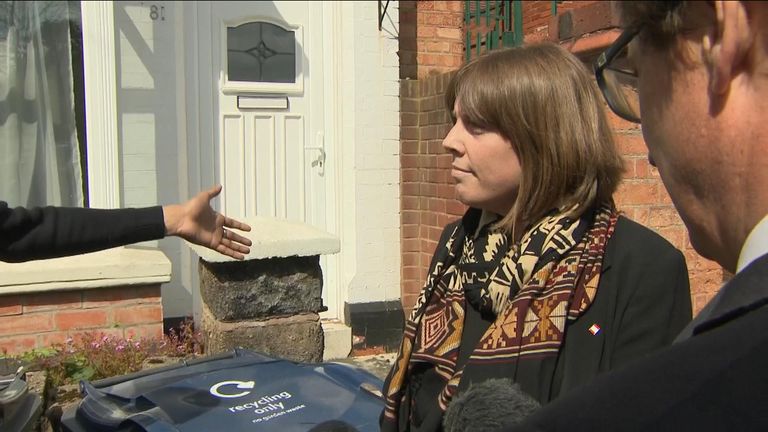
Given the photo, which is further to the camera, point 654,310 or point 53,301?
point 53,301

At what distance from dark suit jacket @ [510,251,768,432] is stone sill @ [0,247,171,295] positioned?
3855mm

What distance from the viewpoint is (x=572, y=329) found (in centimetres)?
162

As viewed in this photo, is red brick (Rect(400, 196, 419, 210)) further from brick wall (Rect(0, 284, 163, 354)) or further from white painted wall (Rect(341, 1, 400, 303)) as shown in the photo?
brick wall (Rect(0, 284, 163, 354))

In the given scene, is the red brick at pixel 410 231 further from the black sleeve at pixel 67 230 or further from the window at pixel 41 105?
the black sleeve at pixel 67 230

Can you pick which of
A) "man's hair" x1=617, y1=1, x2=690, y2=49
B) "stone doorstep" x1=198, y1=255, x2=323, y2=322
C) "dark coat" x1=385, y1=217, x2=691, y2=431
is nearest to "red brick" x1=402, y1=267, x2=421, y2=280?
"stone doorstep" x1=198, y1=255, x2=323, y2=322

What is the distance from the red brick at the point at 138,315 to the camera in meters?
4.18

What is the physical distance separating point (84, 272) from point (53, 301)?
0.23m

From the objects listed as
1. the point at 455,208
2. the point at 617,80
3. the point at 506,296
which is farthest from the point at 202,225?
the point at 455,208

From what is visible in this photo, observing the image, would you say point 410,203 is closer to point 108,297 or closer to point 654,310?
point 108,297

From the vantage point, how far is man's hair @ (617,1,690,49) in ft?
2.62

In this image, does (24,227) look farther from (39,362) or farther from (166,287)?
(166,287)

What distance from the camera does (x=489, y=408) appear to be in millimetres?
1112

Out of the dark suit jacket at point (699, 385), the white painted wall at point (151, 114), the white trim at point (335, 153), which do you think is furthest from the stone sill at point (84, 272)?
the dark suit jacket at point (699, 385)

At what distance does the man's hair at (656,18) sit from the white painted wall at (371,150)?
4648 millimetres
